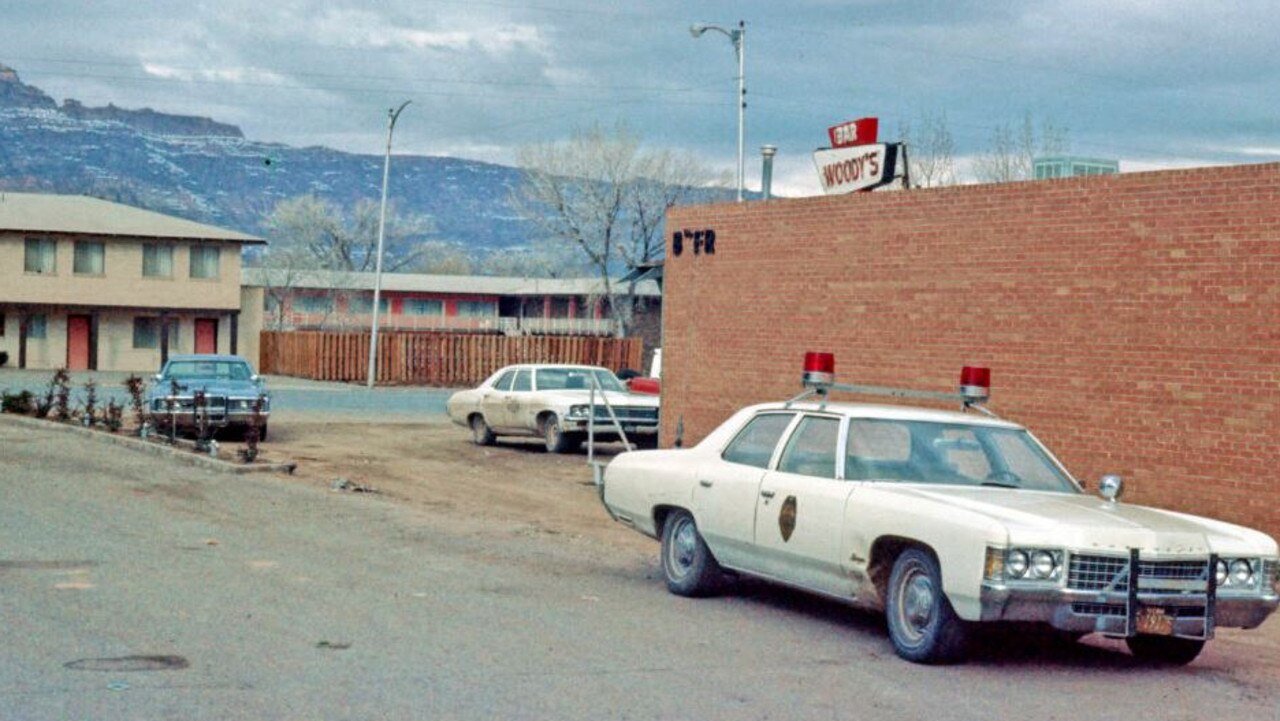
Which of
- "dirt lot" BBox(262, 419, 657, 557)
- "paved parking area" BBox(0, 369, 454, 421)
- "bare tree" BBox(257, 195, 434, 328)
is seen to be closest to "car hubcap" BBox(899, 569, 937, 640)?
"dirt lot" BBox(262, 419, 657, 557)

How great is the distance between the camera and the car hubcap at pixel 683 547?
11766mm

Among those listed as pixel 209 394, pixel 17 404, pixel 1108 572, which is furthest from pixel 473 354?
pixel 1108 572

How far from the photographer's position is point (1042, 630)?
10.8 metres

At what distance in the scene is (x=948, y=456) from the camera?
34.6 feet

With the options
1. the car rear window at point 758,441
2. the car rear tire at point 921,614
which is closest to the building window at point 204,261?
the car rear window at point 758,441

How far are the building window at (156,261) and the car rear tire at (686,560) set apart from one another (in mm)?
56050

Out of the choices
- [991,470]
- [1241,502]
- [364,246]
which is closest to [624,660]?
[991,470]

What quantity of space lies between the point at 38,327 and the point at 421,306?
35653mm

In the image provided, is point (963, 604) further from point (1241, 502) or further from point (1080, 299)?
point (1080, 299)

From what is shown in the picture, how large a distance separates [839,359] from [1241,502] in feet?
20.0

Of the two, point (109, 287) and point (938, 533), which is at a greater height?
point (109, 287)

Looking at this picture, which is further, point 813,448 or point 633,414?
point 633,414

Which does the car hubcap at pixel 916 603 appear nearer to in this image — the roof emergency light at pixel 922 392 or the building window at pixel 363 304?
the roof emergency light at pixel 922 392

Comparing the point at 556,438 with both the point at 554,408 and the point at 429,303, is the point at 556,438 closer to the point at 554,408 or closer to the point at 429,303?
the point at 554,408
